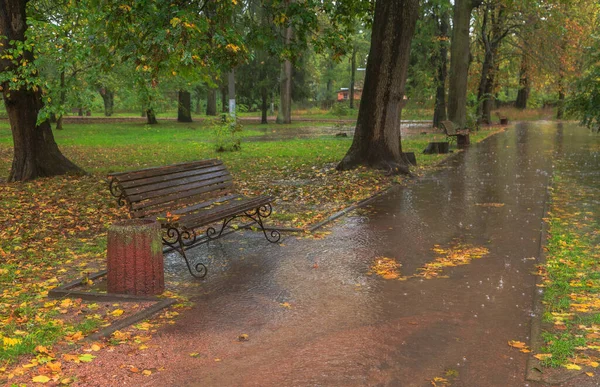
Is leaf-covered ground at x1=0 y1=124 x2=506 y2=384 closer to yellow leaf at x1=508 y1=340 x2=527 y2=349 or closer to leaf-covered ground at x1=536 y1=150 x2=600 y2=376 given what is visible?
yellow leaf at x1=508 y1=340 x2=527 y2=349

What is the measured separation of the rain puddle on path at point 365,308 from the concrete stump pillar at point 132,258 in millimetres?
563

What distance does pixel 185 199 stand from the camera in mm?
7672

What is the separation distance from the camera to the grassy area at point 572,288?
4.26 m

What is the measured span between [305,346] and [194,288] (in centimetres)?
186

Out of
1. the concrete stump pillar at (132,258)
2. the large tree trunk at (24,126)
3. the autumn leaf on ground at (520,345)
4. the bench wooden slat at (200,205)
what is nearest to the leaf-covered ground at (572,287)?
the autumn leaf on ground at (520,345)

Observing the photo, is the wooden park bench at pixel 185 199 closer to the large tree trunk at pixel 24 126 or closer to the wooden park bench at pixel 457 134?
the large tree trunk at pixel 24 126

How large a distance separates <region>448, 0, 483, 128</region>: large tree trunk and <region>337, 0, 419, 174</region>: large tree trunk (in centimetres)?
1204

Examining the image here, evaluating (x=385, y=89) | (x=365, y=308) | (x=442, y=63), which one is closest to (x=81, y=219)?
(x=365, y=308)

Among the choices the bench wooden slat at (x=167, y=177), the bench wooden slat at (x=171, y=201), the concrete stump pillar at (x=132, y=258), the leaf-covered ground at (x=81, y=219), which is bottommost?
the leaf-covered ground at (x=81, y=219)

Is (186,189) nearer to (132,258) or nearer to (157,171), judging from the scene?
(157,171)

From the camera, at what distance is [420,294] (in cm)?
558

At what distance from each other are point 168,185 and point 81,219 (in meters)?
3.16

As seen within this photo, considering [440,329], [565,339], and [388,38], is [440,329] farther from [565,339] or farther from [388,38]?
[388,38]

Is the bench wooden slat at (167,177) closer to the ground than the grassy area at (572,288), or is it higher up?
higher up
